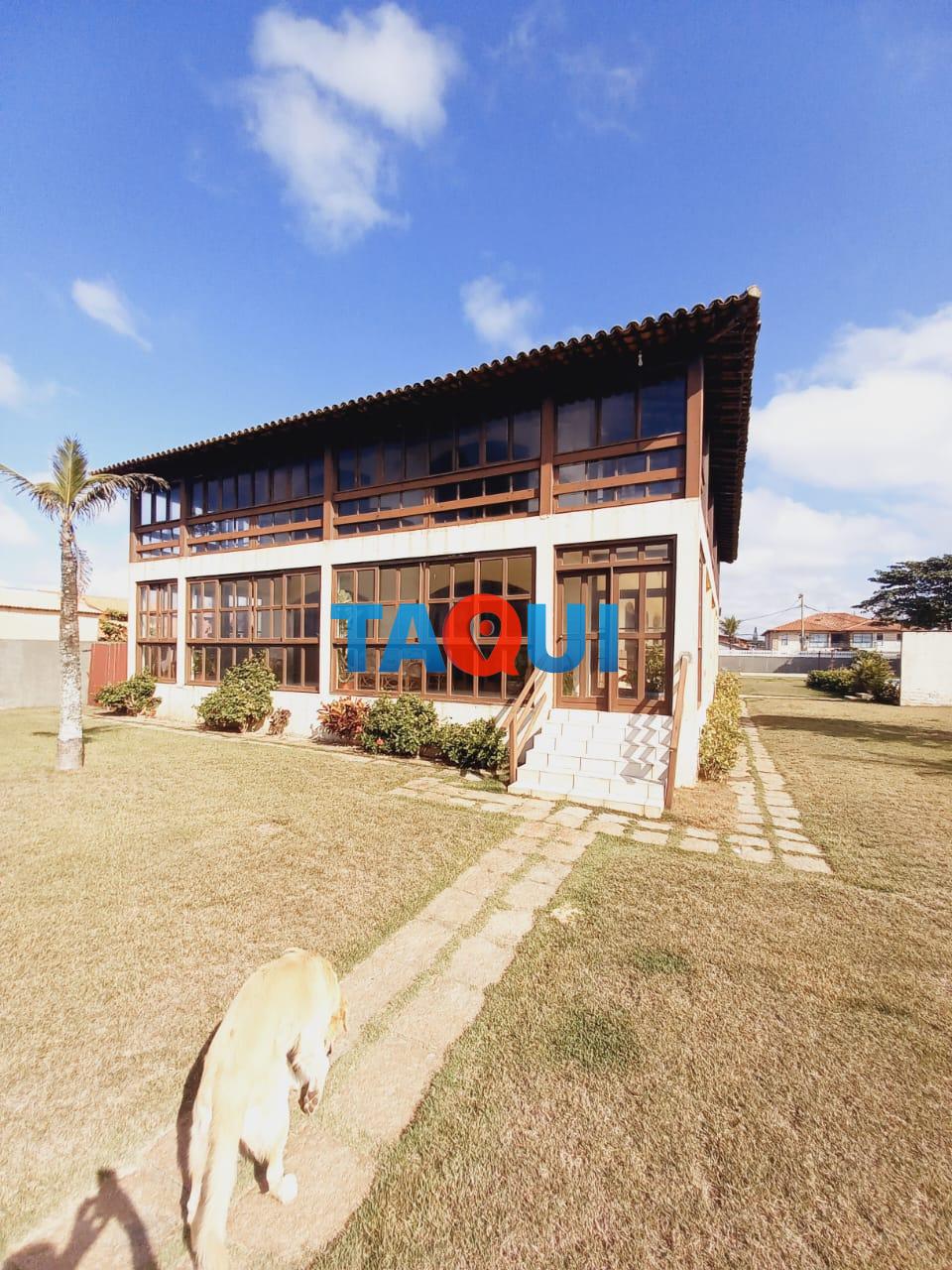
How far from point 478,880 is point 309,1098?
8.09ft

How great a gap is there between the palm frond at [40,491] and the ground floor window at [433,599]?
4.96 m

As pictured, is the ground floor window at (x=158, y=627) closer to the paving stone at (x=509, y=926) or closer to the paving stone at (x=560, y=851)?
the paving stone at (x=560, y=851)

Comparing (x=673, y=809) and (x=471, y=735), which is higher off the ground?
(x=471, y=735)

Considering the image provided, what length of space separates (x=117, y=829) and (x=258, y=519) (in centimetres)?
907

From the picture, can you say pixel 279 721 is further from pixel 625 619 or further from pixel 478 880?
pixel 478 880

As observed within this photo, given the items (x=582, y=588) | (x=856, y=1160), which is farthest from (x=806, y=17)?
(x=856, y=1160)

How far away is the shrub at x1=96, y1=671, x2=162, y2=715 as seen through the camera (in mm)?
14458

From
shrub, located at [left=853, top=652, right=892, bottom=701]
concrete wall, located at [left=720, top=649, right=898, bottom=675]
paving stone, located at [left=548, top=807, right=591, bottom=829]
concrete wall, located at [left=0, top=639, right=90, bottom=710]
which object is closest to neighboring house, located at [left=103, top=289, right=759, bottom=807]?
paving stone, located at [left=548, top=807, right=591, bottom=829]

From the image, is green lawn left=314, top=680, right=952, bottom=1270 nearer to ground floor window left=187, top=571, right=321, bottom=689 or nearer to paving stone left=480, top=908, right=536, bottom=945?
paving stone left=480, top=908, right=536, bottom=945

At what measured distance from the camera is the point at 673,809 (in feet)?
20.9

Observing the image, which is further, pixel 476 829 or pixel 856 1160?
pixel 476 829

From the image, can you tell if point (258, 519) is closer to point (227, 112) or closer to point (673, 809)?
point (227, 112)

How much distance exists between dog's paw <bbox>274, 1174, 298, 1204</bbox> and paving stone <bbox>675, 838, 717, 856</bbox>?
14.1 feet

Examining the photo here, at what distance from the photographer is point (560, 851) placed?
5.16 metres
